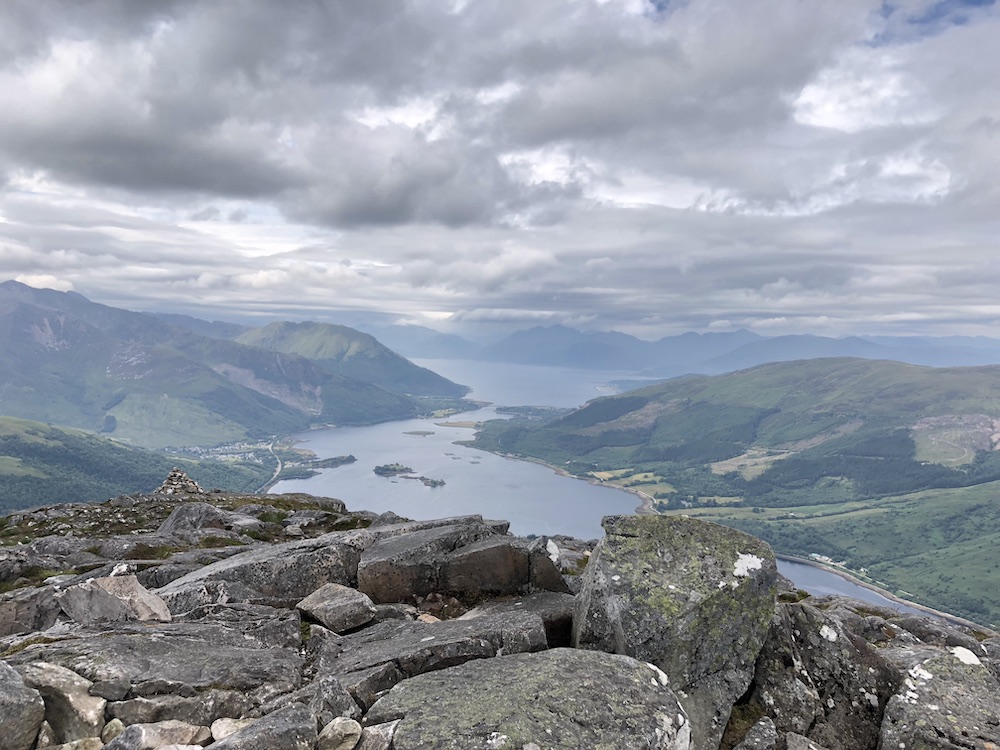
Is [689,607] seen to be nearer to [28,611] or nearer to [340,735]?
[340,735]

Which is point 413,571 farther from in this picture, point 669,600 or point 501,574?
point 669,600

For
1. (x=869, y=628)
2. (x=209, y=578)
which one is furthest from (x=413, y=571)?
(x=869, y=628)

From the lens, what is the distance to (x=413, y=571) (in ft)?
56.3

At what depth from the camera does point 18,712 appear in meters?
7.75

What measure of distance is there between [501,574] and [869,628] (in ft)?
47.7

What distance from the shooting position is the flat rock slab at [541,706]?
8.11m

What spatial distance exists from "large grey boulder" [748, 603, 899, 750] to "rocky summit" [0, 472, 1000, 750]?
36mm

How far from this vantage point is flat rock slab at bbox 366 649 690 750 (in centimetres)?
811

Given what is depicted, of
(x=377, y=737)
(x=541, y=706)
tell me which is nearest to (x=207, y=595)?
(x=377, y=737)

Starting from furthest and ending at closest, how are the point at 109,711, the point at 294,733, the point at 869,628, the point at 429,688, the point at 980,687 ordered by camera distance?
the point at 869,628 → the point at 980,687 → the point at 429,688 → the point at 109,711 → the point at 294,733

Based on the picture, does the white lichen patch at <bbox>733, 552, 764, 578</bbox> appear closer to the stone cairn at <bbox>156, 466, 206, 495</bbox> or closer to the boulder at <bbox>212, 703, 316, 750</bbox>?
the boulder at <bbox>212, 703, 316, 750</bbox>

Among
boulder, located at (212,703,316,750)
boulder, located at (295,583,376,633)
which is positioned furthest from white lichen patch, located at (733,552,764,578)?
boulder, located at (295,583,376,633)

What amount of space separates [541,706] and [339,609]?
7.33 metres

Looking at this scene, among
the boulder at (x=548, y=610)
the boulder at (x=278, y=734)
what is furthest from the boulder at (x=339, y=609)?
the boulder at (x=278, y=734)
